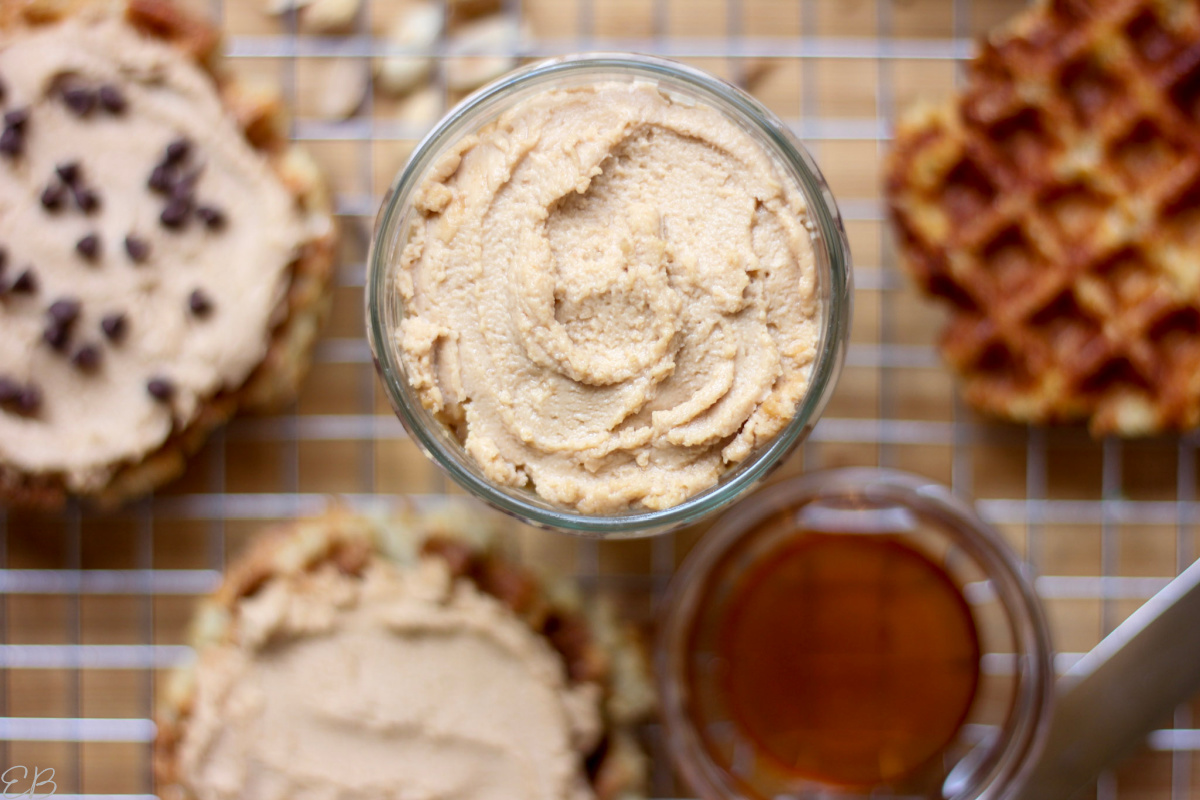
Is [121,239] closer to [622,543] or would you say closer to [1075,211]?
[622,543]

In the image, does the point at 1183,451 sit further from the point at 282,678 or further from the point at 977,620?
the point at 282,678

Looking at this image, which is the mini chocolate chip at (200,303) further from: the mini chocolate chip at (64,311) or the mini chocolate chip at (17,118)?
the mini chocolate chip at (17,118)

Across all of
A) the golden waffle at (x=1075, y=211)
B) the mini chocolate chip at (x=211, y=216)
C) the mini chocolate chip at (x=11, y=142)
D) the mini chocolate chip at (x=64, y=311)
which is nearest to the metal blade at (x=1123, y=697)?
the golden waffle at (x=1075, y=211)

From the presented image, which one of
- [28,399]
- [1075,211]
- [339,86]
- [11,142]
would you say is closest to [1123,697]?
[1075,211]

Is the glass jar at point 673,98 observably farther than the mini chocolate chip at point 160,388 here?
No

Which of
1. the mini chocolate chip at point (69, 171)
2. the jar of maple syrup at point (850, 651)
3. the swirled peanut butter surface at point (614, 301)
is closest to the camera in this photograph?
the swirled peanut butter surface at point (614, 301)

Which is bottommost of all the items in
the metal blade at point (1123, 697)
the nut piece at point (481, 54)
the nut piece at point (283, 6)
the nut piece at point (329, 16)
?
the metal blade at point (1123, 697)

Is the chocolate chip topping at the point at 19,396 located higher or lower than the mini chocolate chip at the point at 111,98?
lower
